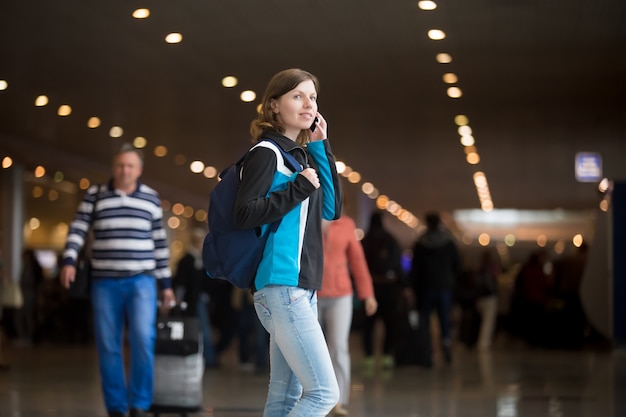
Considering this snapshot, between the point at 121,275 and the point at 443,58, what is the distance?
620cm

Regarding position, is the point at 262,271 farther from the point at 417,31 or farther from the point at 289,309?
the point at 417,31

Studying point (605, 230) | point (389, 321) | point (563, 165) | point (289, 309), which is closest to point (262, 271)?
point (289, 309)

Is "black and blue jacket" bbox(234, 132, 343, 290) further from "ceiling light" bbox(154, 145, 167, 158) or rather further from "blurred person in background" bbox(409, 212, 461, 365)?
"ceiling light" bbox(154, 145, 167, 158)

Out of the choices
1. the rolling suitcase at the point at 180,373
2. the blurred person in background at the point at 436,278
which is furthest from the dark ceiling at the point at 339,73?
the rolling suitcase at the point at 180,373

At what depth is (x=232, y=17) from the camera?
1057 cm

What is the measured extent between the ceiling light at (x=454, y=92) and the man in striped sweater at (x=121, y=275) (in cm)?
784

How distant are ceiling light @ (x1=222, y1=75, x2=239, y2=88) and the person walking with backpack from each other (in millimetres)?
9591

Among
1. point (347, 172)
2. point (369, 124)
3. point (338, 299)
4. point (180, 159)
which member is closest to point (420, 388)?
point (338, 299)

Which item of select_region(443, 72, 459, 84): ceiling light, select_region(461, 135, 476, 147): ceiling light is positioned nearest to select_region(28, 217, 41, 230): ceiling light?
select_region(461, 135, 476, 147): ceiling light

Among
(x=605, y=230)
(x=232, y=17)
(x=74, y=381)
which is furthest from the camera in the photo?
(x=605, y=230)

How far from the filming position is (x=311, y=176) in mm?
4254

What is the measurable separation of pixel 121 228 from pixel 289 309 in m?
3.62

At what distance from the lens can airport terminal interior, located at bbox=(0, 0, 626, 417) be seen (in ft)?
33.5

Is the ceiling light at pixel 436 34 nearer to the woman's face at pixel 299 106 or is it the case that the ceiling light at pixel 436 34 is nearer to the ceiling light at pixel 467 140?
the woman's face at pixel 299 106
